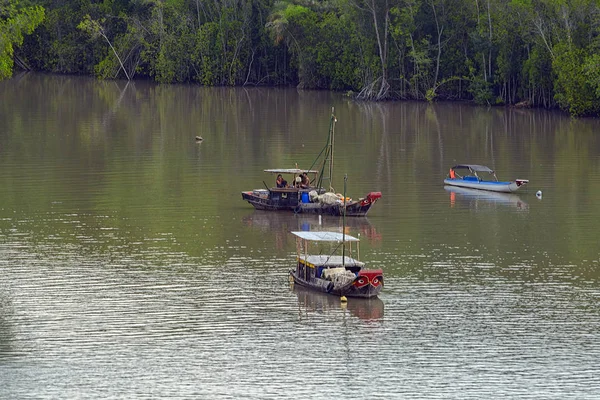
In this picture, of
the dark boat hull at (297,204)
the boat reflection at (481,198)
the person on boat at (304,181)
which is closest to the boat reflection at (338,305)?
the dark boat hull at (297,204)

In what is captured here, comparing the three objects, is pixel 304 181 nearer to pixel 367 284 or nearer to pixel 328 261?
pixel 328 261

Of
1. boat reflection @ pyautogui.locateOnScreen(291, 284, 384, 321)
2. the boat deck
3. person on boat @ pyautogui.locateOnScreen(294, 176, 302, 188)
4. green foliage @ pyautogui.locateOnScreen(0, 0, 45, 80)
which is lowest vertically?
boat reflection @ pyautogui.locateOnScreen(291, 284, 384, 321)

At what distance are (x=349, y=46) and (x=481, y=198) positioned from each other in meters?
68.9

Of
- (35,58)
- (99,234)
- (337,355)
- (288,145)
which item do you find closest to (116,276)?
(99,234)

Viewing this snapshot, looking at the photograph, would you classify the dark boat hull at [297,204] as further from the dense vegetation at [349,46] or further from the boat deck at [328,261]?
the dense vegetation at [349,46]

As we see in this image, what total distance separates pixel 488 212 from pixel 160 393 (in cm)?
3110

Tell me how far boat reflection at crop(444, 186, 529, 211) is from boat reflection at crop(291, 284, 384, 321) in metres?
21.2

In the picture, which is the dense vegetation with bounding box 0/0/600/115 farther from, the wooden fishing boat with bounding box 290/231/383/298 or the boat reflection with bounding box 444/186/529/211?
the wooden fishing boat with bounding box 290/231/383/298

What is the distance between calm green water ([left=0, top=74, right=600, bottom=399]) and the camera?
113 feet

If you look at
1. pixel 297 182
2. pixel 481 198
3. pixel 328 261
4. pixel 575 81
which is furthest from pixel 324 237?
pixel 575 81

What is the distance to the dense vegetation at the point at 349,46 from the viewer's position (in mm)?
107500

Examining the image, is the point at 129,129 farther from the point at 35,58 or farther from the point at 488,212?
the point at 35,58

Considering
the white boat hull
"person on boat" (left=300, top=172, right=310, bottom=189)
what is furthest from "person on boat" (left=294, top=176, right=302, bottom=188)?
the white boat hull

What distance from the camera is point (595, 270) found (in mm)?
46875
